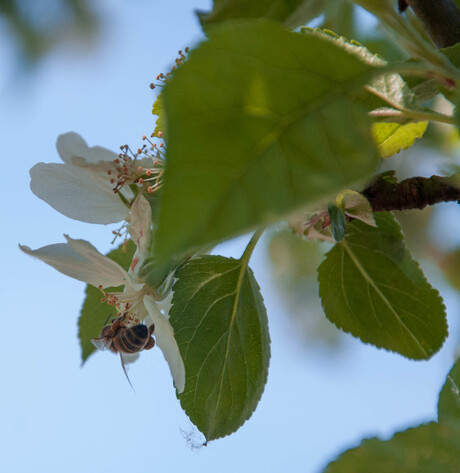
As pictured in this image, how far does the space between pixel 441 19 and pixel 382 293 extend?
1.17 feet

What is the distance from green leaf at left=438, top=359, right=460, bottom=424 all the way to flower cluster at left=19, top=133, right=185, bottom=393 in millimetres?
358

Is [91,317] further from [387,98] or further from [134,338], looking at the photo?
[387,98]

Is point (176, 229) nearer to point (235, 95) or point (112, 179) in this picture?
point (235, 95)

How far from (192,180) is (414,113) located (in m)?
0.29

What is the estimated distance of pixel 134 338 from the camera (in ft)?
2.72

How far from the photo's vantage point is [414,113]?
0.57 m

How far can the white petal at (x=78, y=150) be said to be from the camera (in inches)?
35.0

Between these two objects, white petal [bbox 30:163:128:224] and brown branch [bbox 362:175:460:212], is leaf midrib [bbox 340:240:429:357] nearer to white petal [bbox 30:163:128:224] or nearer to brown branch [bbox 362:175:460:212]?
brown branch [bbox 362:175:460:212]

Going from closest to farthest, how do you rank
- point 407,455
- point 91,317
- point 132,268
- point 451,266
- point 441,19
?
point 407,455 → point 441,19 → point 132,268 → point 91,317 → point 451,266

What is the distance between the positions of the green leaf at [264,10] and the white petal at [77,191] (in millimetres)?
265

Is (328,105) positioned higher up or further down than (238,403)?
higher up

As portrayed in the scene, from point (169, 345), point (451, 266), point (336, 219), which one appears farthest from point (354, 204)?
point (451, 266)

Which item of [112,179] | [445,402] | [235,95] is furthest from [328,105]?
[112,179]

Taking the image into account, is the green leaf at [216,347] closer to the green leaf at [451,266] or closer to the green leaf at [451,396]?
the green leaf at [451,396]
